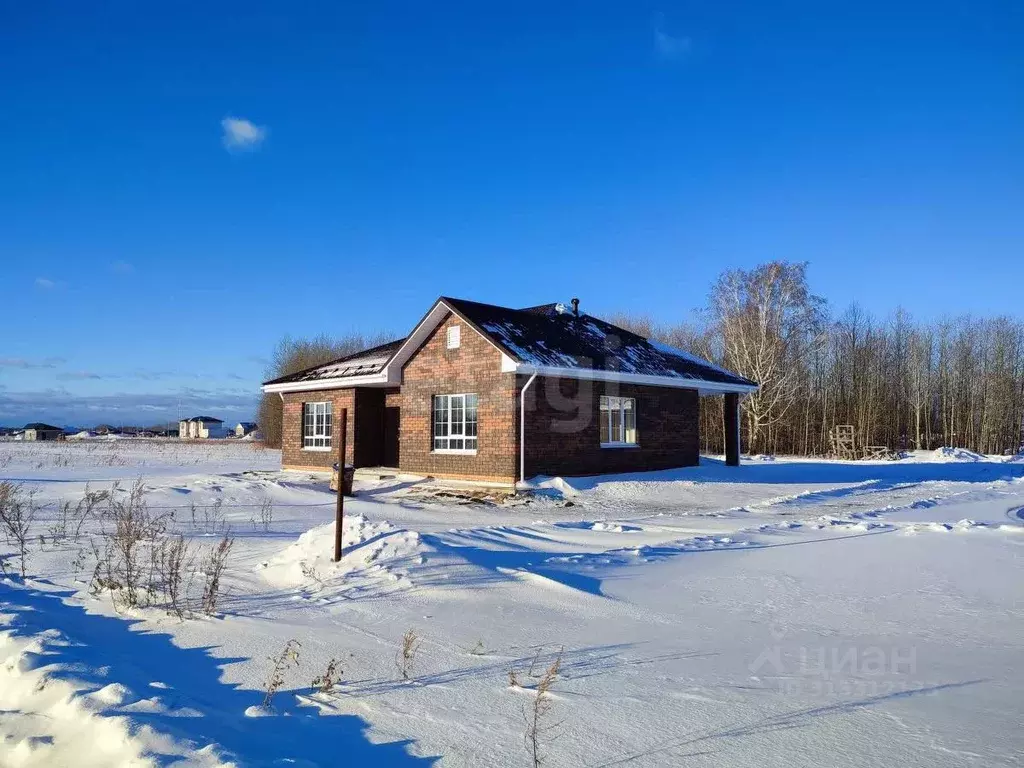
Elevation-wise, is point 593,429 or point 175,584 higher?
point 593,429

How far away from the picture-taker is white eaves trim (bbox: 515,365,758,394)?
1700 centimetres

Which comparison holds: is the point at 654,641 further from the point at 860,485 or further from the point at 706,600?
the point at 860,485

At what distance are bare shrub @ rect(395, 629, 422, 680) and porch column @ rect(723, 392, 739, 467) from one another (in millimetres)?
20066

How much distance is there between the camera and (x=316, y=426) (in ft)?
76.5

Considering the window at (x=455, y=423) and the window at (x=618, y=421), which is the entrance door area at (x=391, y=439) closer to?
the window at (x=455, y=423)

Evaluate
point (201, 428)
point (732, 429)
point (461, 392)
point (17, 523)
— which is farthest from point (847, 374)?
point (201, 428)

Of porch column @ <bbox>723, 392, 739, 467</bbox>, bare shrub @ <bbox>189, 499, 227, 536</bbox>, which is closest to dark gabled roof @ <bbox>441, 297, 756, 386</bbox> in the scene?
porch column @ <bbox>723, 392, 739, 467</bbox>

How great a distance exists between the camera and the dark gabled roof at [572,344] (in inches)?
695

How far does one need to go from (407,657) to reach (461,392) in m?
13.8

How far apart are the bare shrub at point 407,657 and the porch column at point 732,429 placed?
2007 cm

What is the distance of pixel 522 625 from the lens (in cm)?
565

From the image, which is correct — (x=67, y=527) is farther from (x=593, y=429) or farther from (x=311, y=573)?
(x=593, y=429)

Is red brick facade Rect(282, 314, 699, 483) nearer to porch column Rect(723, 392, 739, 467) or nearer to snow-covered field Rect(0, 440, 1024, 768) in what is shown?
porch column Rect(723, 392, 739, 467)

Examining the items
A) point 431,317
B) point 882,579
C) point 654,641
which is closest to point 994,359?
point 431,317
